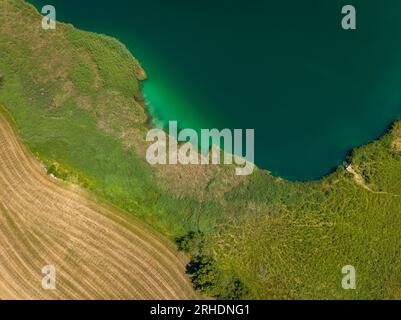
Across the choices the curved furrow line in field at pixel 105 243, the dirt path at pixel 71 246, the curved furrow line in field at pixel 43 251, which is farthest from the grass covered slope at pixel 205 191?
the curved furrow line in field at pixel 43 251

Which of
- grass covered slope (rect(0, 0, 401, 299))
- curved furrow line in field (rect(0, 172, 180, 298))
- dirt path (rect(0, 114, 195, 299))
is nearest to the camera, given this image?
dirt path (rect(0, 114, 195, 299))

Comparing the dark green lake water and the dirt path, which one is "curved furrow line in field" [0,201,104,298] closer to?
the dirt path

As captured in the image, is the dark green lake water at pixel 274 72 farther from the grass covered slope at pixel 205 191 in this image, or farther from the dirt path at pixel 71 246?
the dirt path at pixel 71 246

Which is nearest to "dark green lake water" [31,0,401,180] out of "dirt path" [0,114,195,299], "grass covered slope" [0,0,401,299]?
"grass covered slope" [0,0,401,299]

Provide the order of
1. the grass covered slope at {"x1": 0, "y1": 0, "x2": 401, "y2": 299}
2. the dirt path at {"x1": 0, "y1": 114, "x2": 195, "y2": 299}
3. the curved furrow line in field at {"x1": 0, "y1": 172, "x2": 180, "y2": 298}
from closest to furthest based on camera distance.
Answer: the dirt path at {"x1": 0, "y1": 114, "x2": 195, "y2": 299} < the curved furrow line in field at {"x1": 0, "y1": 172, "x2": 180, "y2": 298} < the grass covered slope at {"x1": 0, "y1": 0, "x2": 401, "y2": 299}

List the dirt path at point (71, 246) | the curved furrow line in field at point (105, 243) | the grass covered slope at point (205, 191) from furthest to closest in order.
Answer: the grass covered slope at point (205, 191) → the curved furrow line in field at point (105, 243) → the dirt path at point (71, 246)

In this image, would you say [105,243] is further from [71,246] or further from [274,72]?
[274,72]
